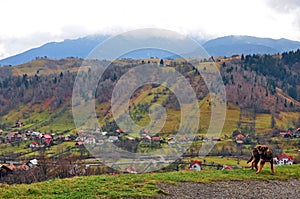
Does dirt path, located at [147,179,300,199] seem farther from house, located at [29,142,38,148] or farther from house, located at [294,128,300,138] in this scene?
house, located at [294,128,300,138]

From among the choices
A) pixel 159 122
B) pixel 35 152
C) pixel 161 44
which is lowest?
pixel 35 152

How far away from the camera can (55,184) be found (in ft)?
42.4

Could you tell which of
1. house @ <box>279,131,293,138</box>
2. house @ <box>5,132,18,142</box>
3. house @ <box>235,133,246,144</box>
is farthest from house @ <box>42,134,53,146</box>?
house @ <box>279,131,293,138</box>

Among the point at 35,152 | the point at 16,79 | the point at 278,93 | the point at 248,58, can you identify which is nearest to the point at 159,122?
the point at 35,152

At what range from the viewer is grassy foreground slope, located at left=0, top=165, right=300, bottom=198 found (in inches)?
463

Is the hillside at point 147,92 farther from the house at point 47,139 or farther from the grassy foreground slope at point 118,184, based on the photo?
the grassy foreground slope at point 118,184

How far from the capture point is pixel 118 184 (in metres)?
13.1

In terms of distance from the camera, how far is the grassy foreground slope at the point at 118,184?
11758 mm

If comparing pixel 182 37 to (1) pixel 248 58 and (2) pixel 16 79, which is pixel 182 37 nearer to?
(1) pixel 248 58

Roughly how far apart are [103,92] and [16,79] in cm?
6202

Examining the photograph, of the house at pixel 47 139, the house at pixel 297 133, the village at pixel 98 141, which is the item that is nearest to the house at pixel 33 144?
the village at pixel 98 141

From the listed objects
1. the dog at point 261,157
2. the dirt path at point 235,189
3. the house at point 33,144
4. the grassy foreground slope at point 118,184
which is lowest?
the house at point 33,144

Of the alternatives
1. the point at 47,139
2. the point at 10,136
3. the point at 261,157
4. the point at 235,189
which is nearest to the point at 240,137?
the point at 47,139

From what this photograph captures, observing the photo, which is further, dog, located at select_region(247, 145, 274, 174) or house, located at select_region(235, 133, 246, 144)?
house, located at select_region(235, 133, 246, 144)
